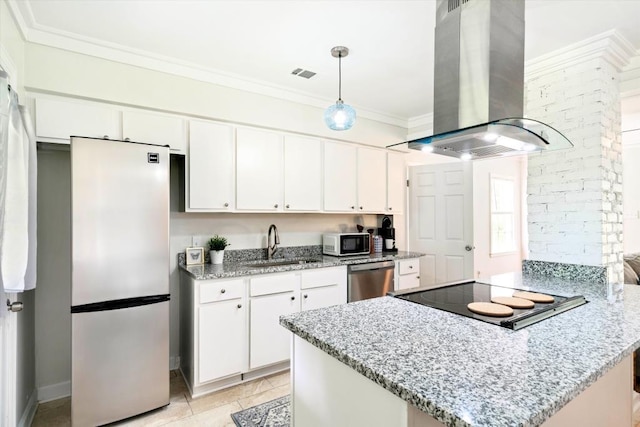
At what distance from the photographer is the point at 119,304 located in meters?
2.20

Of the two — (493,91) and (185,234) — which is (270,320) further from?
(493,91)

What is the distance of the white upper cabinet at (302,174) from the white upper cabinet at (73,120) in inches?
57.1

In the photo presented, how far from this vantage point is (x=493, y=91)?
1563 millimetres

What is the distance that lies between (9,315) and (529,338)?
2525mm

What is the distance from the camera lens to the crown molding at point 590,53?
2.30m

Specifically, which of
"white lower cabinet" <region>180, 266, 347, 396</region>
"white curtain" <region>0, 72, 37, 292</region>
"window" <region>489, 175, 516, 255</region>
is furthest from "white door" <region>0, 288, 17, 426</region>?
"window" <region>489, 175, 516, 255</region>

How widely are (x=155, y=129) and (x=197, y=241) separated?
3.44 ft

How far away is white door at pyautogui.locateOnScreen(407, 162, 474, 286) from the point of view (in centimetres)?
406

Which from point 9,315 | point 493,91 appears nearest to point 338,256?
point 493,91

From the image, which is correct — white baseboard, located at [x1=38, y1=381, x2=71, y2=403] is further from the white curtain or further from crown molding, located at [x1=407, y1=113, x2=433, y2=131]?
crown molding, located at [x1=407, y1=113, x2=433, y2=131]

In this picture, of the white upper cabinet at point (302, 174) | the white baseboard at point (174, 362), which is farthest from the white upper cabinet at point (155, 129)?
the white baseboard at point (174, 362)

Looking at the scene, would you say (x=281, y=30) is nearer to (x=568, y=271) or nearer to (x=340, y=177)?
(x=340, y=177)

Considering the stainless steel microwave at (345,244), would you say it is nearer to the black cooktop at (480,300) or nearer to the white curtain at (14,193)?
the black cooktop at (480,300)

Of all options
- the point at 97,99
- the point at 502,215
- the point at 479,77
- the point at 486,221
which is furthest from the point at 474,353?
the point at 502,215
